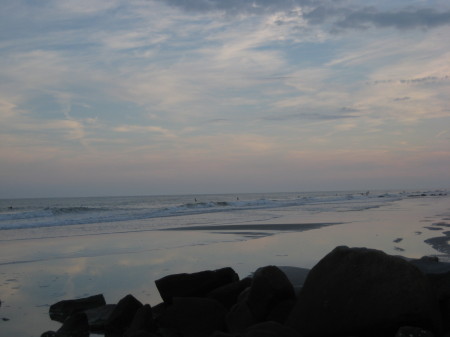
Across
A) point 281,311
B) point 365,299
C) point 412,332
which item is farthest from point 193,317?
point 412,332

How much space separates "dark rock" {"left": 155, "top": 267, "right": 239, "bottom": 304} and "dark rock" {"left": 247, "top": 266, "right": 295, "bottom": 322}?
128 cm

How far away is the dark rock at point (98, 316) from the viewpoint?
22.2 ft

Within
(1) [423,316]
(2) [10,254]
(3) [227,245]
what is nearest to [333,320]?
(1) [423,316]

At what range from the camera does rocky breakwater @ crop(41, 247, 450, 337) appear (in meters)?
5.13

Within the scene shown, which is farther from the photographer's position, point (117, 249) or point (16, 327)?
point (117, 249)

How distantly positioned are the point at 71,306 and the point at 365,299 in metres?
4.54

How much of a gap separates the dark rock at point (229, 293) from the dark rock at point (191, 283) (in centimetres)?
19

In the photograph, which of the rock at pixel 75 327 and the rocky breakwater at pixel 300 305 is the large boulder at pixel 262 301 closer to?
the rocky breakwater at pixel 300 305

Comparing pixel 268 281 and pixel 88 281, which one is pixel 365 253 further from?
pixel 88 281

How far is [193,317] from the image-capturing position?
6660 millimetres

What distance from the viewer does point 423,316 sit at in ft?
16.6

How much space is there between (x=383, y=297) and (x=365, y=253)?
0.54m

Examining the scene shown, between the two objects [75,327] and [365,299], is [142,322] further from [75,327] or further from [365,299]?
[365,299]

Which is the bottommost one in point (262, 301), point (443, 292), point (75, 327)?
point (75, 327)
